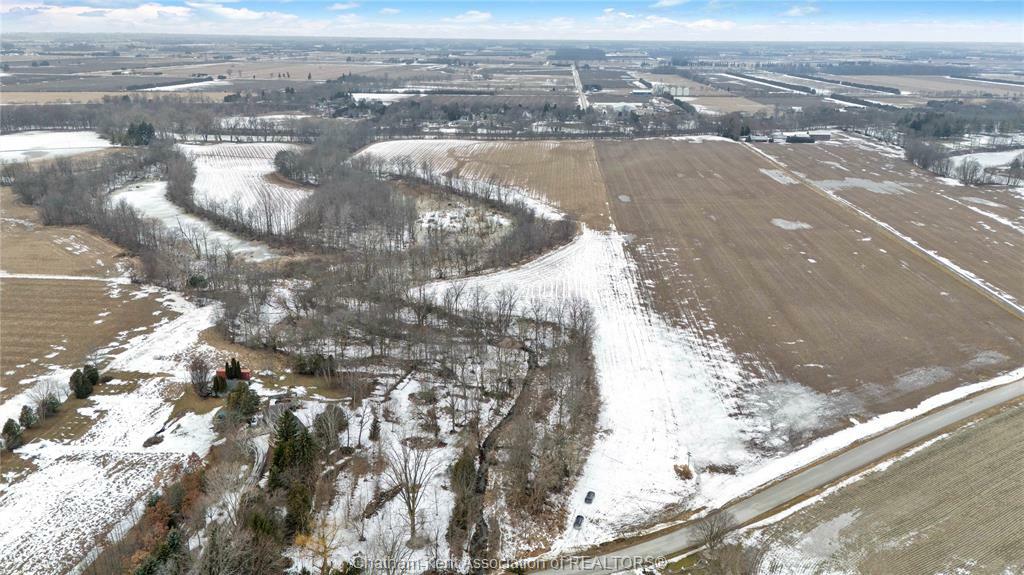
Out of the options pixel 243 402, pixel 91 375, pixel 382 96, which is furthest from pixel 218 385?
pixel 382 96

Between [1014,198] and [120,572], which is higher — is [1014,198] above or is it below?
above

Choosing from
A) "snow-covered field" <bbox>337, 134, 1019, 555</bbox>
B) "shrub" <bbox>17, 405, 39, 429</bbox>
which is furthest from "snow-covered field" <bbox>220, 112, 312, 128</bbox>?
"shrub" <bbox>17, 405, 39, 429</bbox>

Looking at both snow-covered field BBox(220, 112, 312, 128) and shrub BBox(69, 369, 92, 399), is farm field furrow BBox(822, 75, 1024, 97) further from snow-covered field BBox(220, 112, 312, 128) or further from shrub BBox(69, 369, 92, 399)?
shrub BBox(69, 369, 92, 399)

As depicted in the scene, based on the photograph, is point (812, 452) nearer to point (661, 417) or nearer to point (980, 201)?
point (661, 417)

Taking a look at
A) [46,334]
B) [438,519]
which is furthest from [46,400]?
[438,519]

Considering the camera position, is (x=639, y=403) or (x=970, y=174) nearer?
(x=639, y=403)

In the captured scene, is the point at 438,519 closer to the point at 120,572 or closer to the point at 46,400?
the point at 120,572
